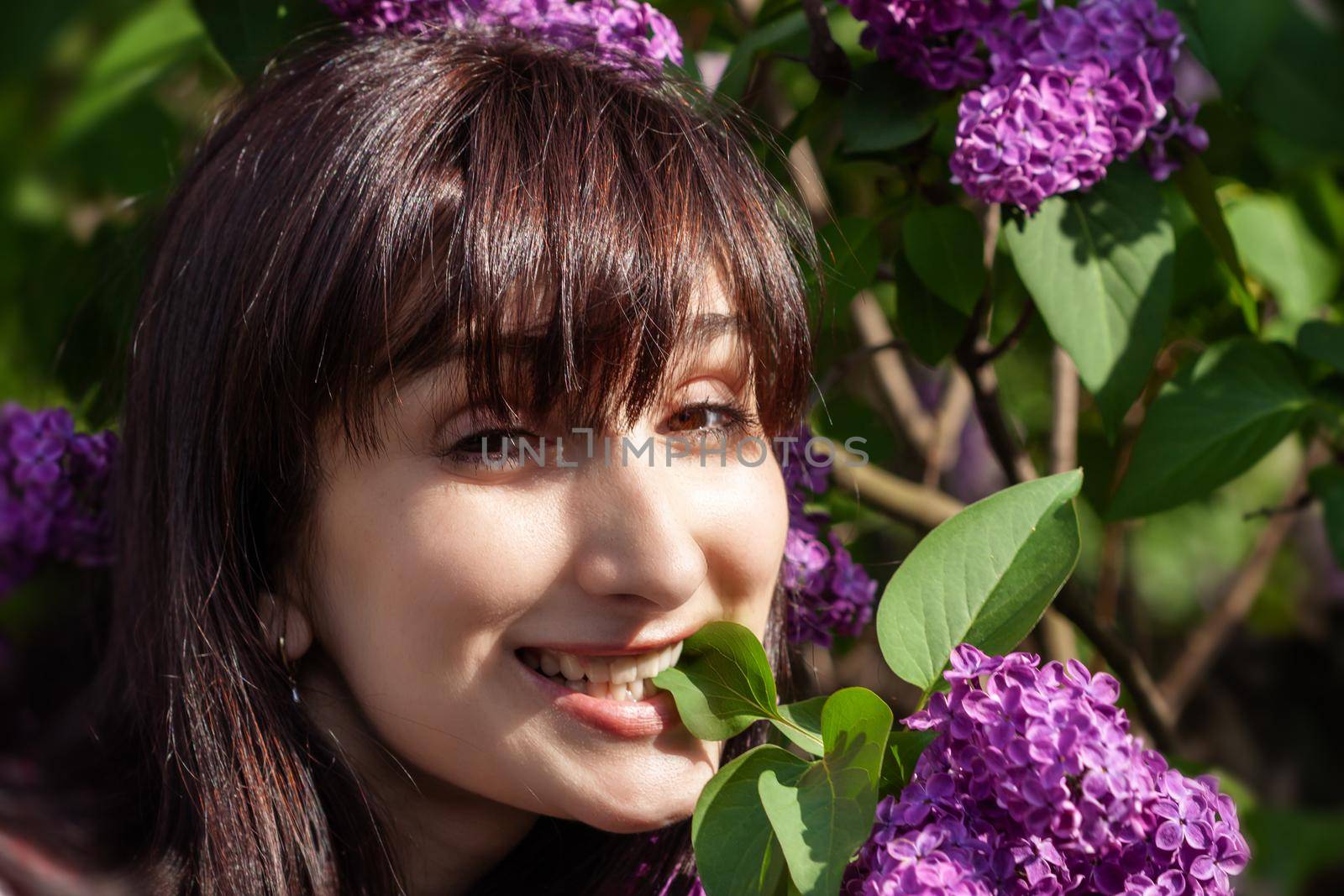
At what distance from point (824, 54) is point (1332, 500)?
0.66 m

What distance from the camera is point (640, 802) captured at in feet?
3.30

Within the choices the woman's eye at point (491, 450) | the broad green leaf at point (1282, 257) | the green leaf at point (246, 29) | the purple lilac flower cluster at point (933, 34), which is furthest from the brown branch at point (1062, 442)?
the green leaf at point (246, 29)

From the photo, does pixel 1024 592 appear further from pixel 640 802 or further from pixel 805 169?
pixel 805 169

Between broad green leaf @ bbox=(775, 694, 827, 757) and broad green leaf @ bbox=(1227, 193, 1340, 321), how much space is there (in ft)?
2.92

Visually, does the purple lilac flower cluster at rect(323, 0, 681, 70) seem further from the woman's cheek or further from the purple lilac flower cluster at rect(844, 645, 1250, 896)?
the purple lilac flower cluster at rect(844, 645, 1250, 896)

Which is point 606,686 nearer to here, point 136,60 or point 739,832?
point 739,832

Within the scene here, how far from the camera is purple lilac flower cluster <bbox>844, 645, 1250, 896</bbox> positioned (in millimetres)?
797

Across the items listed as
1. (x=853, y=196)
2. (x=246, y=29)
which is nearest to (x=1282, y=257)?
(x=853, y=196)

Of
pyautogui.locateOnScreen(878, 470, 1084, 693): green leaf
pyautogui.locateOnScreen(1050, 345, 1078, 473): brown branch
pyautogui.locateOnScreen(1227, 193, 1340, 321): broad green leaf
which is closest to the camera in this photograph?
pyautogui.locateOnScreen(878, 470, 1084, 693): green leaf

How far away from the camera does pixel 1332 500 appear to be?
1.27 meters

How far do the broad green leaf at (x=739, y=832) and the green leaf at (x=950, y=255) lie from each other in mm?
457

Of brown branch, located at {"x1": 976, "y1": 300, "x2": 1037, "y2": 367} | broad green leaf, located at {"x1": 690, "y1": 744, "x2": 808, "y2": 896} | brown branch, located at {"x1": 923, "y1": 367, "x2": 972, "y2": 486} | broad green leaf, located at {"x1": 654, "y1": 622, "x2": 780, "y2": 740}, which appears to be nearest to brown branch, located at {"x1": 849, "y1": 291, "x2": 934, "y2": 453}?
brown branch, located at {"x1": 923, "y1": 367, "x2": 972, "y2": 486}

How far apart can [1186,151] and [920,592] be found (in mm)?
519

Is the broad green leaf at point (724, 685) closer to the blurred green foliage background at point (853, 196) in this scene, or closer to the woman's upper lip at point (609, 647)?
the woman's upper lip at point (609, 647)
